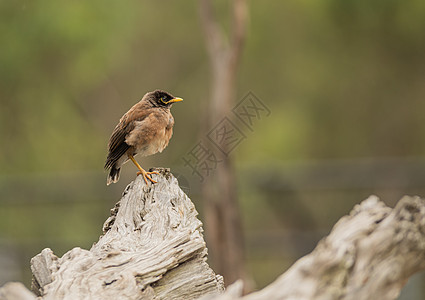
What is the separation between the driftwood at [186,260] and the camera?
10.5ft

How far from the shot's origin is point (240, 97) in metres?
17.9

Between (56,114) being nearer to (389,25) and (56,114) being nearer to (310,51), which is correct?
(310,51)

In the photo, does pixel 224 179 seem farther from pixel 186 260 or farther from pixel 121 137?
pixel 186 260

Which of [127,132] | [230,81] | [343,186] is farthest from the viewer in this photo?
[343,186]

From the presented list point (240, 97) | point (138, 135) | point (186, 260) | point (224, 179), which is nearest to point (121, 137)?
point (138, 135)

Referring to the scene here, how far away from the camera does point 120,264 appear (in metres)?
3.95

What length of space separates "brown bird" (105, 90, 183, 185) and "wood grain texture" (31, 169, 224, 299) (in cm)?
131

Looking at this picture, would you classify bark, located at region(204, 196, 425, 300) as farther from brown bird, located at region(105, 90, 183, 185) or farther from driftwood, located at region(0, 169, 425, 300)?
brown bird, located at region(105, 90, 183, 185)

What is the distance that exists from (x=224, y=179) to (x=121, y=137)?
20.5ft

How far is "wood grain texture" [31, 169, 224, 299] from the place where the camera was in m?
3.77

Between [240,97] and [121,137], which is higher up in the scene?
[240,97]

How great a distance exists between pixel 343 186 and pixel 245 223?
3.98 m

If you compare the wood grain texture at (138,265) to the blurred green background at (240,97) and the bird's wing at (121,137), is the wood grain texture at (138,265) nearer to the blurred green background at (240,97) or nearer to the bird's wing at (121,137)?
the bird's wing at (121,137)

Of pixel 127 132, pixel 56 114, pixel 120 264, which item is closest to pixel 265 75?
pixel 56 114
